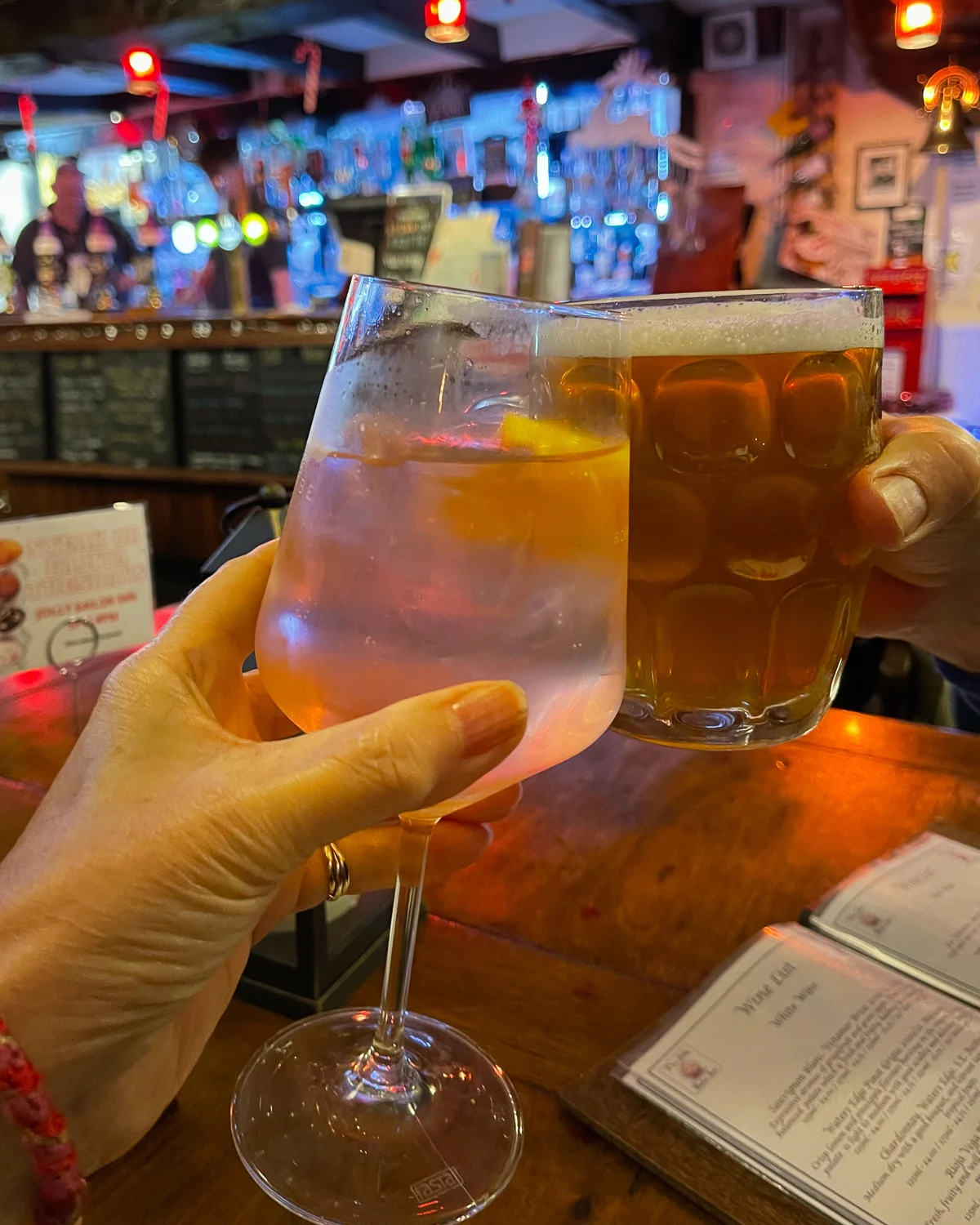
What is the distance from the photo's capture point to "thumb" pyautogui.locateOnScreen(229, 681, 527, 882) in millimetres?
510

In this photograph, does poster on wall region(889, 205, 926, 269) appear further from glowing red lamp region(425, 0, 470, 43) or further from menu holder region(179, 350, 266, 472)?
menu holder region(179, 350, 266, 472)

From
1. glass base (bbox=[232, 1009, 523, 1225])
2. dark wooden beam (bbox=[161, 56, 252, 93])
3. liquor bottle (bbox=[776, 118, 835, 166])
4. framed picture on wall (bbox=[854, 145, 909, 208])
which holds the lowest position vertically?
glass base (bbox=[232, 1009, 523, 1225])

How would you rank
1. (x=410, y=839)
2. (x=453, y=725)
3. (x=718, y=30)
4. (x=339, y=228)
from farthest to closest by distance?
(x=718, y=30)
(x=339, y=228)
(x=410, y=839)
(x=453, y=725)

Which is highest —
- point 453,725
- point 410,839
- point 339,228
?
point 339,228

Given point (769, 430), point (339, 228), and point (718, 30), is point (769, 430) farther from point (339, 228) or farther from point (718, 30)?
point (718, 30)

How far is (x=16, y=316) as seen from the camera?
4.93 meters

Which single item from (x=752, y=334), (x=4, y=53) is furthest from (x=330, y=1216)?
(x=4, y=53)

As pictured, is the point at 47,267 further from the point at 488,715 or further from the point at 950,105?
the point at 488,715

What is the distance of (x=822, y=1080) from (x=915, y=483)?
1.48ft

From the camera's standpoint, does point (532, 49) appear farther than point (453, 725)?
Yes

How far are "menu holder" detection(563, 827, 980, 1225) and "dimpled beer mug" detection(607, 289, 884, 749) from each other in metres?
0.21

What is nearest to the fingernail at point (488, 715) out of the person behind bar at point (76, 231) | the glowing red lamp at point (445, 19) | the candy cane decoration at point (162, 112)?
the glowing red lamp at point (445, 19)

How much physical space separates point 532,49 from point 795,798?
16.3ft

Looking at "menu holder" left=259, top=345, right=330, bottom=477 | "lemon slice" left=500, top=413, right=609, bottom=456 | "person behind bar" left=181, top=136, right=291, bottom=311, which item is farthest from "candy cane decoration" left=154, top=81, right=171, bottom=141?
"lemon slice" left=500, top=413, right=609, bottom=456
